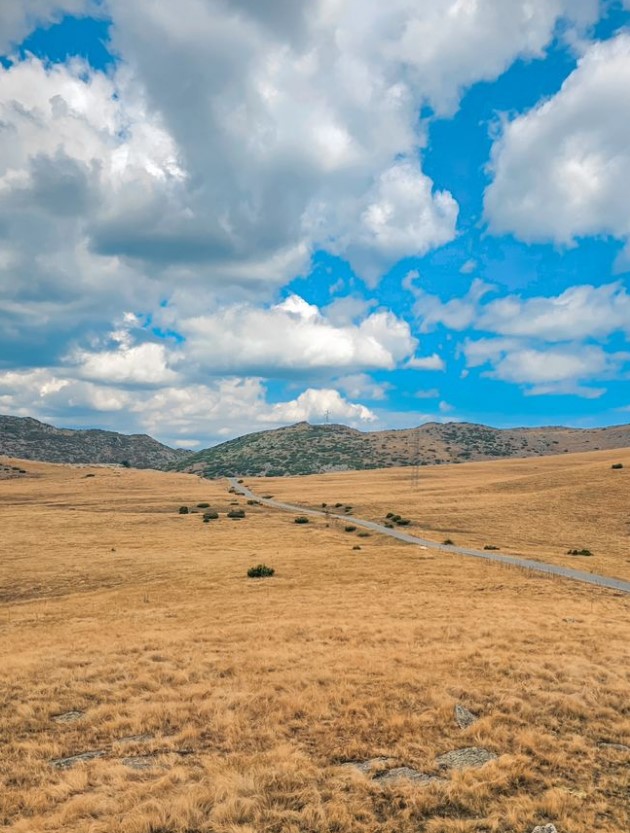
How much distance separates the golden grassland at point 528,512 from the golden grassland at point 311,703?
61.2 ft

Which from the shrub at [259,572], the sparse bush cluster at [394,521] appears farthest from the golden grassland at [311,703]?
the sparse bush cluster at [394,521]

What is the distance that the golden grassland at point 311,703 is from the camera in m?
8.80

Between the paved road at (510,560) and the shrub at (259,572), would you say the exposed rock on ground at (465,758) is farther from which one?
the shrub at (259,572)

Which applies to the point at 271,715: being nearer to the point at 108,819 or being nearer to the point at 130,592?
the point at 108,819

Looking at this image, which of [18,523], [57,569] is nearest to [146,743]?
[57,569]

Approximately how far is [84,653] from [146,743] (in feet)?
27.3

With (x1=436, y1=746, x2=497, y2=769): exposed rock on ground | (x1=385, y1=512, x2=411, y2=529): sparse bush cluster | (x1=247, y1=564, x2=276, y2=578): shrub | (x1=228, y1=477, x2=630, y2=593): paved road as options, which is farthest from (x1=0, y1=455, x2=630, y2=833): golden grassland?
(x1=385, y1=512, x2=411, y2=529): sparse bush cluster

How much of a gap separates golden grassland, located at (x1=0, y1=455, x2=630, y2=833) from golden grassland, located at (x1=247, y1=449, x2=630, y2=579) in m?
18.7

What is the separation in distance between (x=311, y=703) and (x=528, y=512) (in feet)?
200

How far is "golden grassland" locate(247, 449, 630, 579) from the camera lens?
48.4 meters

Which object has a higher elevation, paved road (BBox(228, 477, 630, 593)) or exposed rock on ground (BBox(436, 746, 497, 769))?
exposed rock on ground (BBox(436, 746, 497, 769))

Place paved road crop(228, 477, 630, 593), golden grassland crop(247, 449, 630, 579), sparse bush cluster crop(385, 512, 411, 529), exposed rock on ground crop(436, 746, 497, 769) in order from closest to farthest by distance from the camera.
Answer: exposed rock on ground crop(436, 746, 497, 769)
paved road crop(228, 477, 630, 593)
golden grassland crop(247, 449, 630, 579)
sparse bush cluster crop(385, 512, 411, 529)

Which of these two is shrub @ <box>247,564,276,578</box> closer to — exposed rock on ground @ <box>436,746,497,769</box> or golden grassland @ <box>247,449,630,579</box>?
golden grassland @ <box>247,449,630,579</box>

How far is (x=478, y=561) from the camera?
131ft
